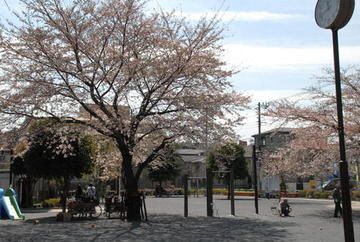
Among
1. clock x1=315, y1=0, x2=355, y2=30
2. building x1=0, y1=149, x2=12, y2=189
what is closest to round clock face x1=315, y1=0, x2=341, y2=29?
clock x1=315, y1=0, x2=355, y2=30

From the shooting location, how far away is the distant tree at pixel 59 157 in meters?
25.1

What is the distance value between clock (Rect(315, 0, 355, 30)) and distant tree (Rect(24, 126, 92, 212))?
17.8 m

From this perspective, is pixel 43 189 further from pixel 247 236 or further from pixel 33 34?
pixel 247 236

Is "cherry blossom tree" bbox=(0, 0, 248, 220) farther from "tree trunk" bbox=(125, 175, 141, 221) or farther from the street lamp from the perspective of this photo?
the street lamp

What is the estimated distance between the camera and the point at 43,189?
47656 millimetres

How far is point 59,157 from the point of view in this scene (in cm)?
2650

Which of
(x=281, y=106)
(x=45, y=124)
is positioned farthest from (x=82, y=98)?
(x=281, y=106)

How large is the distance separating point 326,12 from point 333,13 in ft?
0.71

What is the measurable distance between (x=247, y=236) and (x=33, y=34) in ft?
38.1

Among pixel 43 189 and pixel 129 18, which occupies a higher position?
pixel 129 18

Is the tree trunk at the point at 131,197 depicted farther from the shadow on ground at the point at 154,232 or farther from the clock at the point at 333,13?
the clock at the point at 333,13

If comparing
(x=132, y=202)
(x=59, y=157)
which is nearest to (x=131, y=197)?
(x=132, y=202)

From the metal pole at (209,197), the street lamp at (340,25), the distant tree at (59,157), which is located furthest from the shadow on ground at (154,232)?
the street lamp at (340,25)

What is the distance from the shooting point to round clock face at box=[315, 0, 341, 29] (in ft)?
24.9
